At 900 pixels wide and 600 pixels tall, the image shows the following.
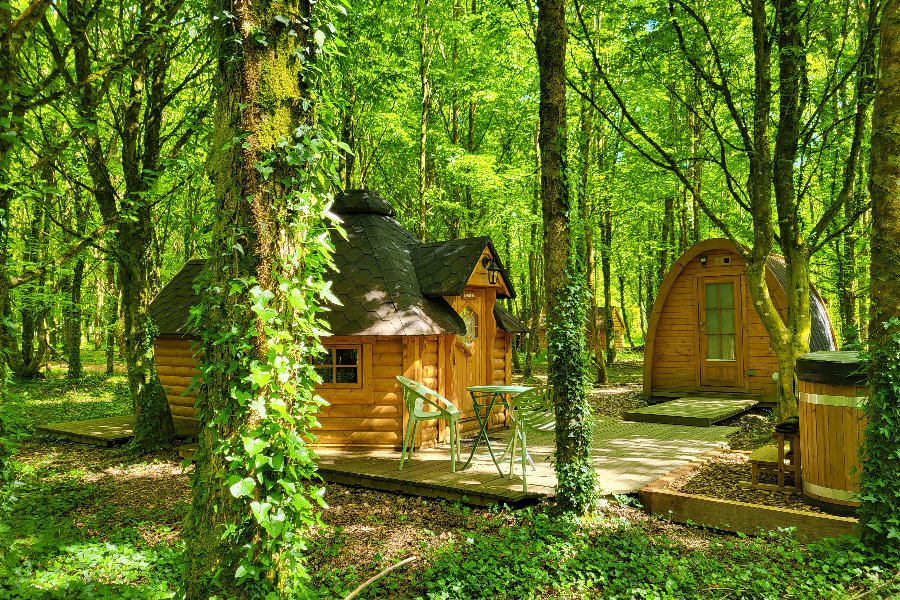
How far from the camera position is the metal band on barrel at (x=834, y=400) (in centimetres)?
501

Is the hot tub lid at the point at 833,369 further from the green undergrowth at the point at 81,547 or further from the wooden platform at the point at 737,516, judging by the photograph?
the green undergrowth at the point at 81,547

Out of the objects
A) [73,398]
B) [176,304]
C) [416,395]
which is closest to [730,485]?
[416,395]

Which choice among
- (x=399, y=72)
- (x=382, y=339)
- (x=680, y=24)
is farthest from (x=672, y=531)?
(x=399, y=72)

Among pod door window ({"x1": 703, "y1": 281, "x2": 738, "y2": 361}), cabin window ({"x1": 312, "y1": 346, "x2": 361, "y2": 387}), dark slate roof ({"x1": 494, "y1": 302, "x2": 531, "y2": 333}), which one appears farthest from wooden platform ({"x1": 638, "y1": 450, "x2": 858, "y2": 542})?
pod door window ({"x1": 703, "y1": 281, "x2": 738, "y2": 361})

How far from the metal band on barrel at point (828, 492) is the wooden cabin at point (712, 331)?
772 centimetres

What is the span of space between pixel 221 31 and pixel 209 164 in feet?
Result: 2.21

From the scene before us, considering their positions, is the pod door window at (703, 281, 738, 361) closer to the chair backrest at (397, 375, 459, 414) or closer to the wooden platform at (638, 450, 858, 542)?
the wooden platform at (638, 450, 858, 542)

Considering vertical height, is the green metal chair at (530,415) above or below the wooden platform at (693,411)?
above

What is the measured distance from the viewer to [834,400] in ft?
17.1

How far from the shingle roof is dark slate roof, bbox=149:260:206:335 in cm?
3

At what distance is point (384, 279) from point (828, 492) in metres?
6.43

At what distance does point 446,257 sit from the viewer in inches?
377

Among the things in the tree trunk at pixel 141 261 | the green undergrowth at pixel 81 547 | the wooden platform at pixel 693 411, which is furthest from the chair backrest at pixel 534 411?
the tree trunk at pixel 141 261

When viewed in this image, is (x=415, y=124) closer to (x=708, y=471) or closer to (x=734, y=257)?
(x=734, y=257)
